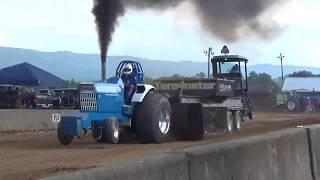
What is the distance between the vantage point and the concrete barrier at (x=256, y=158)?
5.44 meters

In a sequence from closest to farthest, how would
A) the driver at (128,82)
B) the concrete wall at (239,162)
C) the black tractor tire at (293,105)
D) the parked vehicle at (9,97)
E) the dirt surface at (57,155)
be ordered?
the concrete wall at (239,162), the dirt surface at (57,155), the driver at (128,82), the parked vehicle at (9,97), the black tractor tire at (293,105)

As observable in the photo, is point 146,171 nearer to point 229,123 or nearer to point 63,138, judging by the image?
point 63,138

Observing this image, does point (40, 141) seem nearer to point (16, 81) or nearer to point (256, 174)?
point (256, 174)

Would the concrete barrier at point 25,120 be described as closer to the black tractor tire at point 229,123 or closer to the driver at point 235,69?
the black tractor tire at point 229,123

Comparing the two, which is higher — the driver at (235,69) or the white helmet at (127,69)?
the driver at (235,69)

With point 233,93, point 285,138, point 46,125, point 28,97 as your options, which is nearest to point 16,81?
point 28,97

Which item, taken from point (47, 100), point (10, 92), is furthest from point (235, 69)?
point (47, 100)

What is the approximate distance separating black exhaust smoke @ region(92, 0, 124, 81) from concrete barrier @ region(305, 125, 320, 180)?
15033mm

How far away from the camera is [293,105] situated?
53.0 meters

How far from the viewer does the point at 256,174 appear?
21.0 ft

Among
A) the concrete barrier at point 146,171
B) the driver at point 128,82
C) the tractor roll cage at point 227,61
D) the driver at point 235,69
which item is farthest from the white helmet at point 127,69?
the concrete barrier at point 146,171

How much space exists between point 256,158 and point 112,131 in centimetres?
665

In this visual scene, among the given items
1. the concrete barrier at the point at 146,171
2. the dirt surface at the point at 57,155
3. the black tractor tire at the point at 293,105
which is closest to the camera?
the concrete barrier at the point at 146,171

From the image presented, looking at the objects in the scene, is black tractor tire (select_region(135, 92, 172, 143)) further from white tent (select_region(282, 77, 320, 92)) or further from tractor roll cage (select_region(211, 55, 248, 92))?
white tent (select_region(282, 77, 320, 92))
